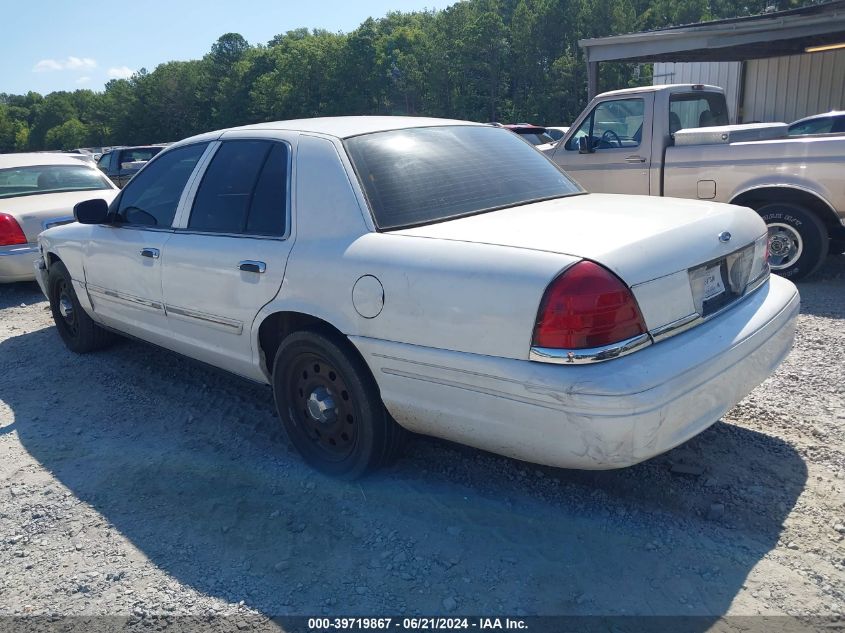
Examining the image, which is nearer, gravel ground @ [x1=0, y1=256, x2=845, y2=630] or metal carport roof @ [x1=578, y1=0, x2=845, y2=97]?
gravel ground @ [x1=0, y1=256, x2=845, y2=630]

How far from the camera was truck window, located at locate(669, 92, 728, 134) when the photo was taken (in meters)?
7.81

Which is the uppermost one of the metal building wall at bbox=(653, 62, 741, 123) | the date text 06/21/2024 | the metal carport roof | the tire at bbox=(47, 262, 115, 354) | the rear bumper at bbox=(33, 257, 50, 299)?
the metal carport roof

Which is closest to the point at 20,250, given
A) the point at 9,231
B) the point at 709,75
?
the point at 9,231

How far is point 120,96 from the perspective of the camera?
8900cm

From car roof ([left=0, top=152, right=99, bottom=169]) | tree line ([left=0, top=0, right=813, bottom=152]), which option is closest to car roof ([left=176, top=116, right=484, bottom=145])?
car roof ([left=0, top=152, right=99, bottom=169])

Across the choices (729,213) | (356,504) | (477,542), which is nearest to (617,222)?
(729,213)

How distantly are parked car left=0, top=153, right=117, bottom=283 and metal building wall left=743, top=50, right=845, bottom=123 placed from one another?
54.7 feet

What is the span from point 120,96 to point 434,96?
5477cm

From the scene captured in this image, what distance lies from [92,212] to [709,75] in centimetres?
2059

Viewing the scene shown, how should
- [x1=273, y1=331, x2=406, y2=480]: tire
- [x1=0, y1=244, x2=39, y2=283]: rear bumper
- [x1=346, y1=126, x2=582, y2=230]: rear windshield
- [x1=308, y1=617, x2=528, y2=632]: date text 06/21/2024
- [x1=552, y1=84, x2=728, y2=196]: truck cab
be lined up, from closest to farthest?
1. [x1=308, y1=617, x2=528, y2=632]: date text 06/21/2024
2. [x1=273, y1=331, x2=406, y2=480]: tire
3. [x1=346, y1=126, x2=582, y2=230]: rear windshield
4. [x1=552, y1=84, x2=728, y2=196]: truck cab
5. [x1=0, y1=244, x2=39, y2=283]: rear bumper

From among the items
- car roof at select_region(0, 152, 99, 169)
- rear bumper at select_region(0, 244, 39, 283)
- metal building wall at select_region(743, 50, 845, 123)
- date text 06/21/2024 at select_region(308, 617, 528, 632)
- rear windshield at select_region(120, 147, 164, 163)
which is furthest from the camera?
rear windshield at select_region(120, 147, 164, 163)

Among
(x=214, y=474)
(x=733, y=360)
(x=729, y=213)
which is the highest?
(x=729, y=213)

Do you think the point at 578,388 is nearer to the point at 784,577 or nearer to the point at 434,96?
the point at 784,577

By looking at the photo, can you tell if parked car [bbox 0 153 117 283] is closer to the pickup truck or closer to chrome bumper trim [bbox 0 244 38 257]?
chrome bumper trim [bbox 0 244 38 257]
